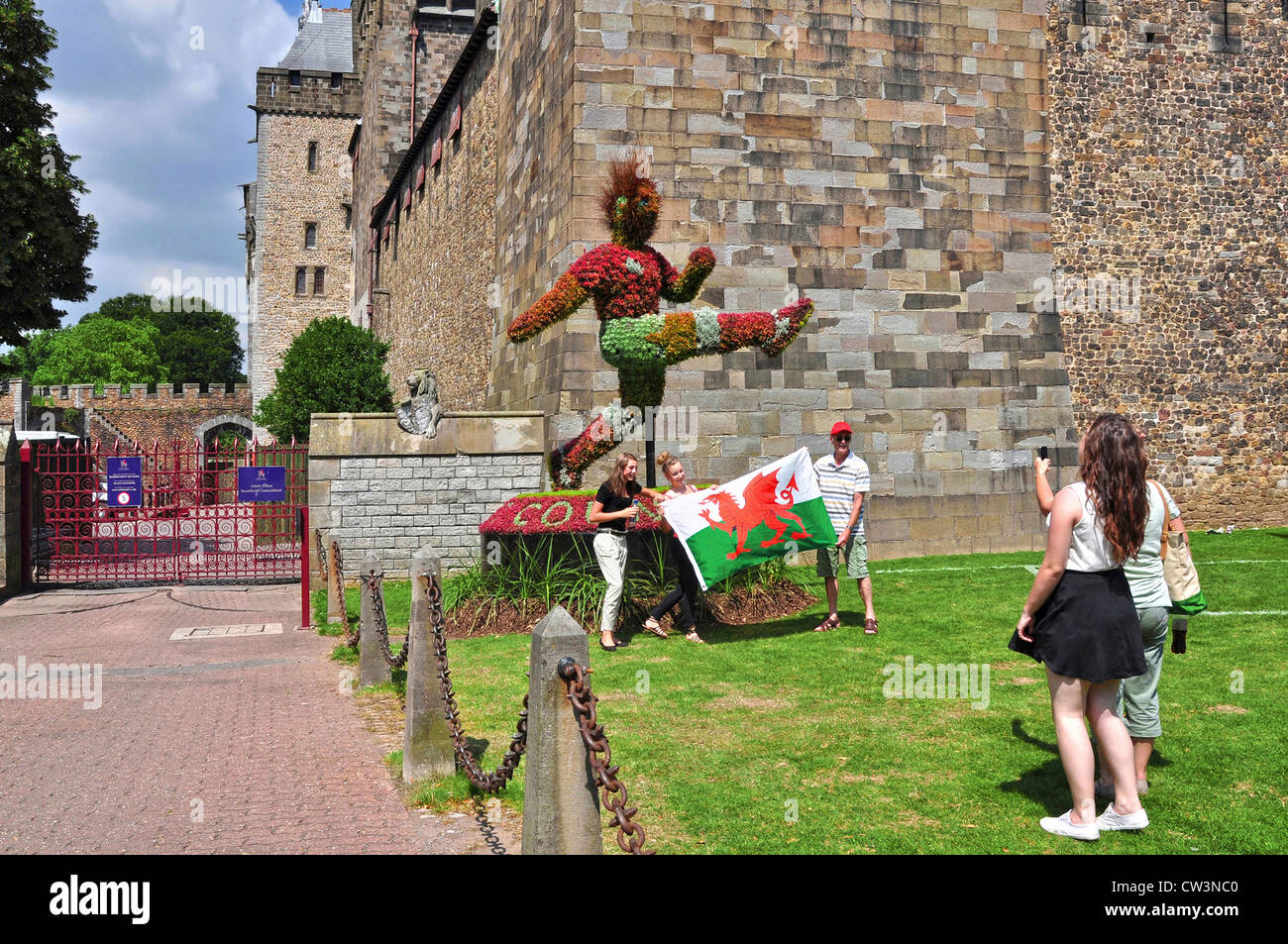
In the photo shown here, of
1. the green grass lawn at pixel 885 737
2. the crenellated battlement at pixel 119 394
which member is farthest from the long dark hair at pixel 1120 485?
the crenellated battlement at pixel 119 394

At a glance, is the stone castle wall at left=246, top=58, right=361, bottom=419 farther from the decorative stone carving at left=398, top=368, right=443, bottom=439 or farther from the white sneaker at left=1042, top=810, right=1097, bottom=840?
the white sneaker at left=1042, top=810, right=1097, bottom=840

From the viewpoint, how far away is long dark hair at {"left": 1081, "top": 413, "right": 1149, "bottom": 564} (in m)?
4.02

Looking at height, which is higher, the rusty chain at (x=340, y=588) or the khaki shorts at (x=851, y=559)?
the khaki shorts at (x=851, y=559)

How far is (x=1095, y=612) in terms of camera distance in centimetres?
408

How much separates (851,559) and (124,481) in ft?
39.8

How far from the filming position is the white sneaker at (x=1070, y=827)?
409 cm

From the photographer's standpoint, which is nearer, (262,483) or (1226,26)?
(262,483)

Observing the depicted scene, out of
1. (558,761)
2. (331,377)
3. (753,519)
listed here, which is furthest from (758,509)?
(331,377)

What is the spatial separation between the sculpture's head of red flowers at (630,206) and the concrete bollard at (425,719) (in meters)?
5.14

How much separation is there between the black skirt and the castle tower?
49.2m

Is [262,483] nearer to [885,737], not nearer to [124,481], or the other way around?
[124,481]

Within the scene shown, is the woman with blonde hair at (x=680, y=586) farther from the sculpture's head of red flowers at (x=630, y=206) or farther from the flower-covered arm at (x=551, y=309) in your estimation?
the sculpture's head of red flowers at (x=630, y=206)

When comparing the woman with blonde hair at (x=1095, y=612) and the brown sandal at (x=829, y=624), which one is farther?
the brown sandal at (x=829, y=624)

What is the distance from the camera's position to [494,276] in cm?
1889
